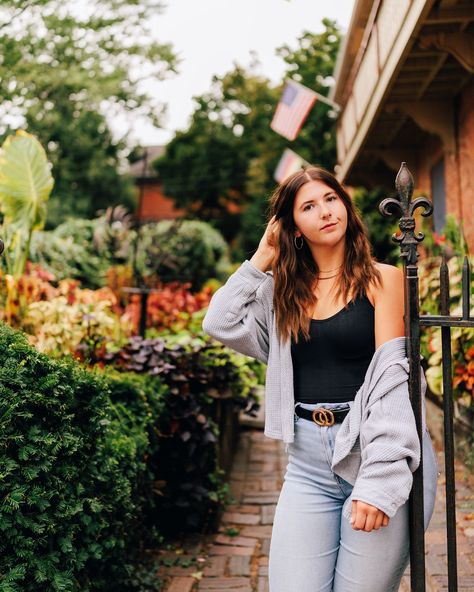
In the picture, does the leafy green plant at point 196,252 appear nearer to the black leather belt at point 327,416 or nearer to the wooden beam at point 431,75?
the wooden beam at point 431,75

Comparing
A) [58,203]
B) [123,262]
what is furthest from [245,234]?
[123,262]

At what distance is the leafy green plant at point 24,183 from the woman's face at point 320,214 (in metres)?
5.24

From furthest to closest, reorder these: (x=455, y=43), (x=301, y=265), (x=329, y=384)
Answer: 1. (x=455, y=43)
2. (x=301, y=265)
3. (x=329, y=384)

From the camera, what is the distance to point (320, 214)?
2.22 meters

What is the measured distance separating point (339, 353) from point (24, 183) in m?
5.86

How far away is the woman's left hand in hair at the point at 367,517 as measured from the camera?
1.82 meters

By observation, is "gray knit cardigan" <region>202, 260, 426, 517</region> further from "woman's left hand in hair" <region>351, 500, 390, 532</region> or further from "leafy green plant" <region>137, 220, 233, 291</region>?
"leafy green plant" <region>137, 220, 233, 291</region>

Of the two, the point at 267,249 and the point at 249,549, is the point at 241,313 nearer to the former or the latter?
the point at 267,249

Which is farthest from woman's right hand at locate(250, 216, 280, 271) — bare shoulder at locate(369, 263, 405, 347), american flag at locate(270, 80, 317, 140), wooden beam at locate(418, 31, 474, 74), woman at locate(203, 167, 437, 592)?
american flag at locate(270, 80, 317, 140)

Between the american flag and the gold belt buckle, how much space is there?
10.6 meters

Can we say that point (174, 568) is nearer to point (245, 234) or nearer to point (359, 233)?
A: point (359, 233)

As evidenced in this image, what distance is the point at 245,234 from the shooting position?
3291 centimetres

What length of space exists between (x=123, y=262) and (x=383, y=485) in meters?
10.1

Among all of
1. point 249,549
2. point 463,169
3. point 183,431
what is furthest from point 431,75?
point 249,549
